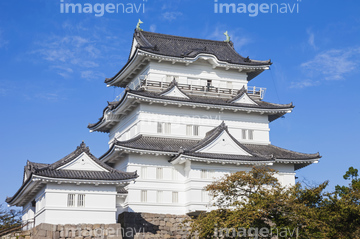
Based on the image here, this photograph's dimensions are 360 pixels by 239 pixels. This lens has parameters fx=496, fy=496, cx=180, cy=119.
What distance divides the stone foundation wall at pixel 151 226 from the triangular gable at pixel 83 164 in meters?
4.30

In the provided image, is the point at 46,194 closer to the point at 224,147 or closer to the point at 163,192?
the point at 163,192

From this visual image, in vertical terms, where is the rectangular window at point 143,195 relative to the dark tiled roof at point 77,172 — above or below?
below

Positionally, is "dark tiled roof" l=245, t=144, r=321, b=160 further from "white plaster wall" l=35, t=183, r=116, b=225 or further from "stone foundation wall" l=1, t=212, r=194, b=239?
"white plaster wall" l=35, t=183, r=116, b=225

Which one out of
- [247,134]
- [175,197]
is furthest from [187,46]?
[175,197]

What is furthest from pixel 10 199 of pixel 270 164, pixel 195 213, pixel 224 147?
pixel 270 164

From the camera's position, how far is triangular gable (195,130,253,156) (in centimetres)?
3425

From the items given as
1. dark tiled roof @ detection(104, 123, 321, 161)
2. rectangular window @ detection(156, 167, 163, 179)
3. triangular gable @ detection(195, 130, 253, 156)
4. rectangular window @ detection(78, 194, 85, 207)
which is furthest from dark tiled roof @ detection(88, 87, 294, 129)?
rectangular window @ detection(78, 194, 85, 207)

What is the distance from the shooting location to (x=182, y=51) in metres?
40.6

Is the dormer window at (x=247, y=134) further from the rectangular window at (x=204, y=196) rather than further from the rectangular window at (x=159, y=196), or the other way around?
the rectangular window at (x=159, y=196)

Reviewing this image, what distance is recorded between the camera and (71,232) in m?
27.4

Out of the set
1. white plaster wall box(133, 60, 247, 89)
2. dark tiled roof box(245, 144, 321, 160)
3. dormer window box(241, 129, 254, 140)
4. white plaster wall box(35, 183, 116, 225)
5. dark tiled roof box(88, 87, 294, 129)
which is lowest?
white plaster wall box(35, 183, 116, 225)

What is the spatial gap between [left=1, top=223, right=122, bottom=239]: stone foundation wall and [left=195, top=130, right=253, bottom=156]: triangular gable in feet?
30.1

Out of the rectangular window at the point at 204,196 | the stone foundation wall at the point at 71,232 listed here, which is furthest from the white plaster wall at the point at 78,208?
the rectangular window at the point at 204,196

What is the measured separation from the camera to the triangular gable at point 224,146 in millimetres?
34253
